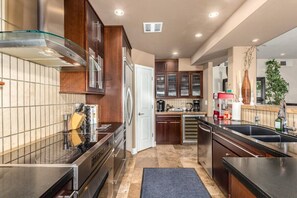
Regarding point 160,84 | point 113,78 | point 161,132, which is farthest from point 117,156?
point 160,84

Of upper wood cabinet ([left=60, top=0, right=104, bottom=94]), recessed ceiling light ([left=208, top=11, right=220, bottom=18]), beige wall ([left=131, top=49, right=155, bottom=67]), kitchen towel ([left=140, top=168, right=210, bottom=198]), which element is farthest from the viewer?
beige wall ([left=131, top=49, right=155, bottom=67])

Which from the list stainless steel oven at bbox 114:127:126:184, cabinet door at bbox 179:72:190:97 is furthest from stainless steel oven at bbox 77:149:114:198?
cabinet door at bbox 179:72:190:97

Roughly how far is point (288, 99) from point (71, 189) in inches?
297

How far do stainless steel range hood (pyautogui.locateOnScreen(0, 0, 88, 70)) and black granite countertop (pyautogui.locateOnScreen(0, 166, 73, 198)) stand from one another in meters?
0.77

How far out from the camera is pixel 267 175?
901 millimetres

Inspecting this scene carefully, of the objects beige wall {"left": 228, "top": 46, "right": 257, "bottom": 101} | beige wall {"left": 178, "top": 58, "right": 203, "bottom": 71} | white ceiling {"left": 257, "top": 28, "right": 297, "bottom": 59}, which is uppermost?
white ceiling {"left": 257, "top": 28, "right": 297, "bottom": 59}

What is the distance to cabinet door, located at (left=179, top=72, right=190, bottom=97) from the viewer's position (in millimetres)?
5910

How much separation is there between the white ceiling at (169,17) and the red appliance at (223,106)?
1.19 metres

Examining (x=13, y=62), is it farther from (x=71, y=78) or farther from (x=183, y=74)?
(x=183, y=74)

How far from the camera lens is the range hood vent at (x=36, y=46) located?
117cm

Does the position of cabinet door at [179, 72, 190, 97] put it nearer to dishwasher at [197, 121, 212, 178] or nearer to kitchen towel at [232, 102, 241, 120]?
dishwasher at [197, 121, 212, 178]

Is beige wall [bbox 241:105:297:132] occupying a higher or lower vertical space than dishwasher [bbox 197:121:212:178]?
higher

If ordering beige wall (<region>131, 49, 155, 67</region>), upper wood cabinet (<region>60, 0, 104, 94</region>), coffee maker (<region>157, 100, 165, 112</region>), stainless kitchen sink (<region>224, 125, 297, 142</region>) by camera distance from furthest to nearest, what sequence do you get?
1. coffee maker (<region>157, 100, 165, 112</region>)
2. beige wall (<region>131, 49, 155, 67</region>)
3. upper wood cabinet (<region>60, 0, 104, 94</region>)
4. stainless kitchen sink (<region>224, 125, 297, 142</region>)

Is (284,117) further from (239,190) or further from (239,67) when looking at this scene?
(239,67)
